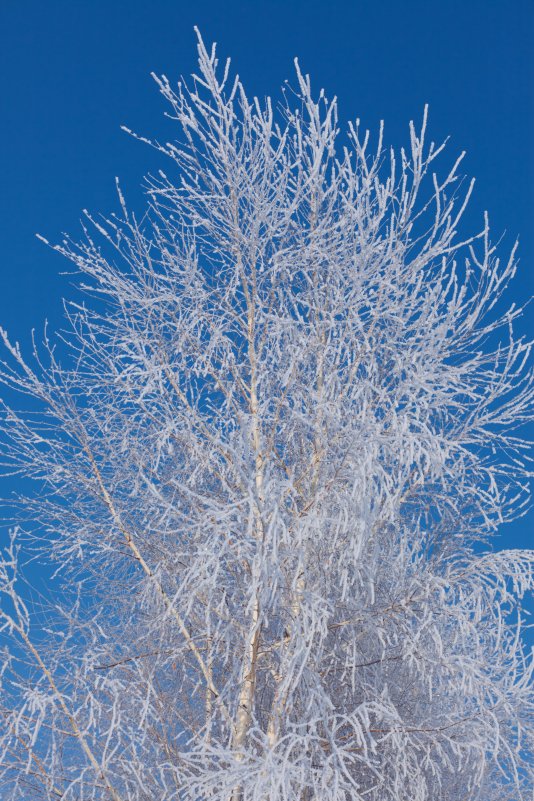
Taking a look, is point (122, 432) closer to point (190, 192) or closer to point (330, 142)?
point (190, 192)

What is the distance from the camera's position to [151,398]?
21.4 feet

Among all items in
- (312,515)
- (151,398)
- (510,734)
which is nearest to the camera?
(312,515)

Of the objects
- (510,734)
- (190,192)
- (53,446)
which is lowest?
(510,734)

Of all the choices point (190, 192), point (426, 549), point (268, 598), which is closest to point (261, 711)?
point (268, 598)

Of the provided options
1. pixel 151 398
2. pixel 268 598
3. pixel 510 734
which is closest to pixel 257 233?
pixel 151 398

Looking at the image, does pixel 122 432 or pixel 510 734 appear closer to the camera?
pixel 510 734

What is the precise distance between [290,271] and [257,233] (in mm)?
399

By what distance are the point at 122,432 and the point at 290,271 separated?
1.85 metres

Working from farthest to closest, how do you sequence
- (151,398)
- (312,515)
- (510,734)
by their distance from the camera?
1. (151,398)
2. (510,734)
3. (312,515)

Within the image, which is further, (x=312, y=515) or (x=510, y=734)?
(x=510, y=734)

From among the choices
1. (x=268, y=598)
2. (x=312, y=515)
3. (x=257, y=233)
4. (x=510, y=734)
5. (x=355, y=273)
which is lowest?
(x=510, y=734)

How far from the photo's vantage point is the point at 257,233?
260 inches

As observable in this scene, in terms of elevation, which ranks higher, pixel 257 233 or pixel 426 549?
pixel 257 233

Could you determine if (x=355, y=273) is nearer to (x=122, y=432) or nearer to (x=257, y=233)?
(x=257, y=233)
